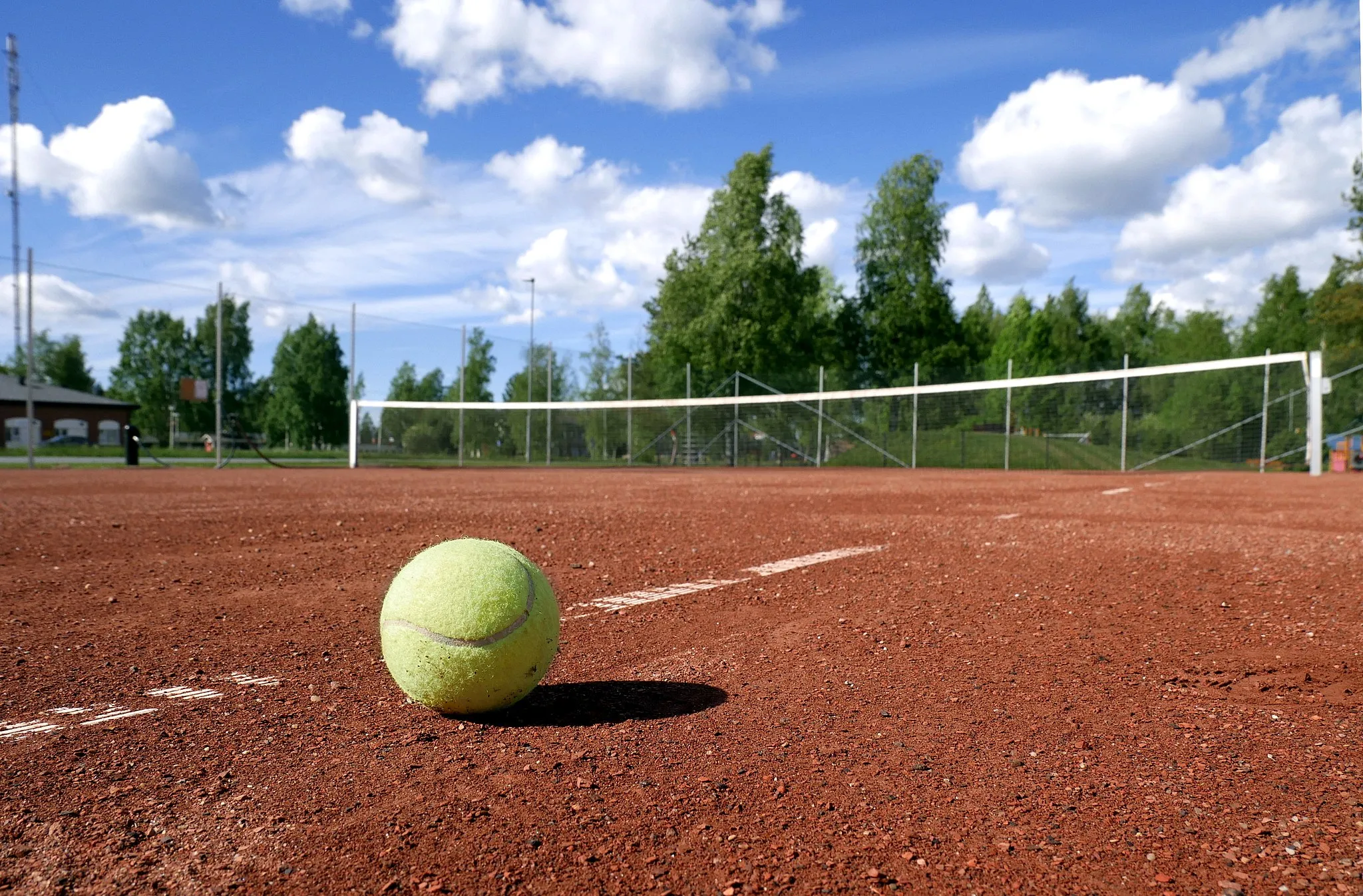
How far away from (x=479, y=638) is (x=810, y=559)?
3.77 m

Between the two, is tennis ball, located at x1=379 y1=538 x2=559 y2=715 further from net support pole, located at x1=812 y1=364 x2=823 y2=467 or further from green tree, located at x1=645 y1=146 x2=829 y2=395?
green tree, located at x1=645 y1=146 x2=829 y2=395

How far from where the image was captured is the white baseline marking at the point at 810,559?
588cm

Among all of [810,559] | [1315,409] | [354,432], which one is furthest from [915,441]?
[810,559]

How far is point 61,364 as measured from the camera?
221 ft

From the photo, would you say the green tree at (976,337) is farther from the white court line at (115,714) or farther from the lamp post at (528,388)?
the white court line at (115,714)

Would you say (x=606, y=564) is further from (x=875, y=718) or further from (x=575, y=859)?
(x=575, y=859)

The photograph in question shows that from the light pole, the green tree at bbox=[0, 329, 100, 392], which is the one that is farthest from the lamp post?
the green tree at bbox=[0, 329, 100, 392]

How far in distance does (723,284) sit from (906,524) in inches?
1152

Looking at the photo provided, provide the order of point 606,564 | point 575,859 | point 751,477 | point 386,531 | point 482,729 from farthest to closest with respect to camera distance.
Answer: point 751,477 → point 386,531 → point 606,564 → point 482,729 → point 575,859

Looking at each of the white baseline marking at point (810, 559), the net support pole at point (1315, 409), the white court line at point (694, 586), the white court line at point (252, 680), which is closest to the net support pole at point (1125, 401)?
the net support pole at point (1315, 409)

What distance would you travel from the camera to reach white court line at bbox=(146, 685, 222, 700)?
3.19 m

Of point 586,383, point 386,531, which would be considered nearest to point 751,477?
point 386,531

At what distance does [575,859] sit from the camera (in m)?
2.01

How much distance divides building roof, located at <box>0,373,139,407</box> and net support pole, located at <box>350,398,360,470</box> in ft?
96.6
